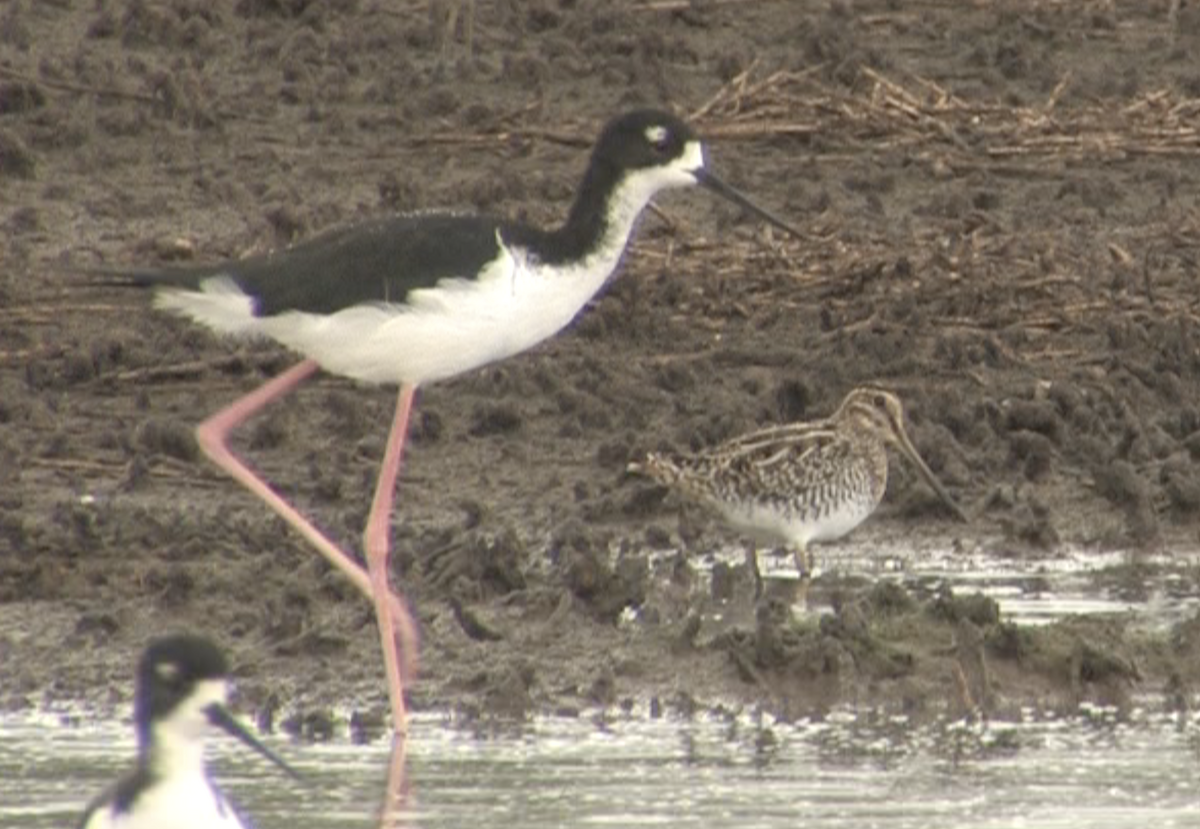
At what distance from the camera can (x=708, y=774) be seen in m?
9.21

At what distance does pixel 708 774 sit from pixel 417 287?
1.63 m

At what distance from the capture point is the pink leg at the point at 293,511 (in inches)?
400

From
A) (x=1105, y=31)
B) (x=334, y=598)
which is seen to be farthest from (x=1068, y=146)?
(x=334, y=598)

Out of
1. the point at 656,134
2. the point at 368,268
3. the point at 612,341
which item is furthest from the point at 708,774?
the point at 612,341

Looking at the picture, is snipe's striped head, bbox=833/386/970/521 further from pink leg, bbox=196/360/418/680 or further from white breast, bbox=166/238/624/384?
pink leg, bbox=196/360/418/680

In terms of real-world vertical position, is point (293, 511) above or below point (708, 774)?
above

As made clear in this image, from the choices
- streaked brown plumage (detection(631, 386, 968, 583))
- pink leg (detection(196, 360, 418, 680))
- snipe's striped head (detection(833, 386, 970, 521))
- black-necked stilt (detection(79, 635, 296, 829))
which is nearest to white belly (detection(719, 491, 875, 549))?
streaked brown plumage (detection(631, 386, 968, 583))

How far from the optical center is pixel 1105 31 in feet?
59.2

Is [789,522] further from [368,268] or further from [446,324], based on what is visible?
[368,268]

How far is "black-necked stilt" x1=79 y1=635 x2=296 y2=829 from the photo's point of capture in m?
7.17

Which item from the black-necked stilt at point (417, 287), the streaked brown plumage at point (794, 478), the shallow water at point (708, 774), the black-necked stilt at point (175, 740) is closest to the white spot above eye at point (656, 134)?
the black-necked stilt at point (417, 287)

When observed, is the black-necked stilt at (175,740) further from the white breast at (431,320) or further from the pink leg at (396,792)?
the white breast at (431,320)

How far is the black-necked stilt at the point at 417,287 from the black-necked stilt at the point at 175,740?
249 centimetres

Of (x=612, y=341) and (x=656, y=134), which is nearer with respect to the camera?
(x=656, y=134)
